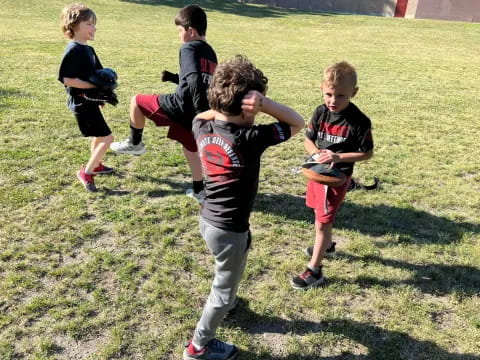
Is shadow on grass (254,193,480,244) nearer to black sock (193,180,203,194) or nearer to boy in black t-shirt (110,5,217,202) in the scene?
black sock (193,180,203,194)

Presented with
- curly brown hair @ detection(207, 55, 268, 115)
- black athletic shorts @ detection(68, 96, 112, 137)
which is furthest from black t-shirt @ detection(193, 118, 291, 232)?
black athletic shorts @ detection(68, 96, 112, 137)

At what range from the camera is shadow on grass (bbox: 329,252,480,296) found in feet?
12.3

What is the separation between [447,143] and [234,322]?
18.6 feet

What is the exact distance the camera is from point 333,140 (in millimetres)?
3430

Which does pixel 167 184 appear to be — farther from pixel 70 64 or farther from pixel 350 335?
pixel 350 335

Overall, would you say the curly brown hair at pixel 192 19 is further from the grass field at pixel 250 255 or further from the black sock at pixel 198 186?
the grass field at pixel 250 255

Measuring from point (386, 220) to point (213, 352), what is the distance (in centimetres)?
276

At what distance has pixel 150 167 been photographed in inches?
230

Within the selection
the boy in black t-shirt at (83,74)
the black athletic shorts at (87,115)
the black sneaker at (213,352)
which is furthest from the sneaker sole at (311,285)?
the black athletic shorts at (87,115)

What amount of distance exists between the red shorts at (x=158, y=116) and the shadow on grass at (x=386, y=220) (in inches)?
45.8

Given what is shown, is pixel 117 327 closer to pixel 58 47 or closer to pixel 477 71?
pixel 58 47

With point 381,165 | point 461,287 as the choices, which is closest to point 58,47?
point 381,165

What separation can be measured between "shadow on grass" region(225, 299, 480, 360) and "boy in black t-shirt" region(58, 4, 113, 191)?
2721mm

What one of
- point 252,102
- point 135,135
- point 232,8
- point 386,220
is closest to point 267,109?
point 252,102
